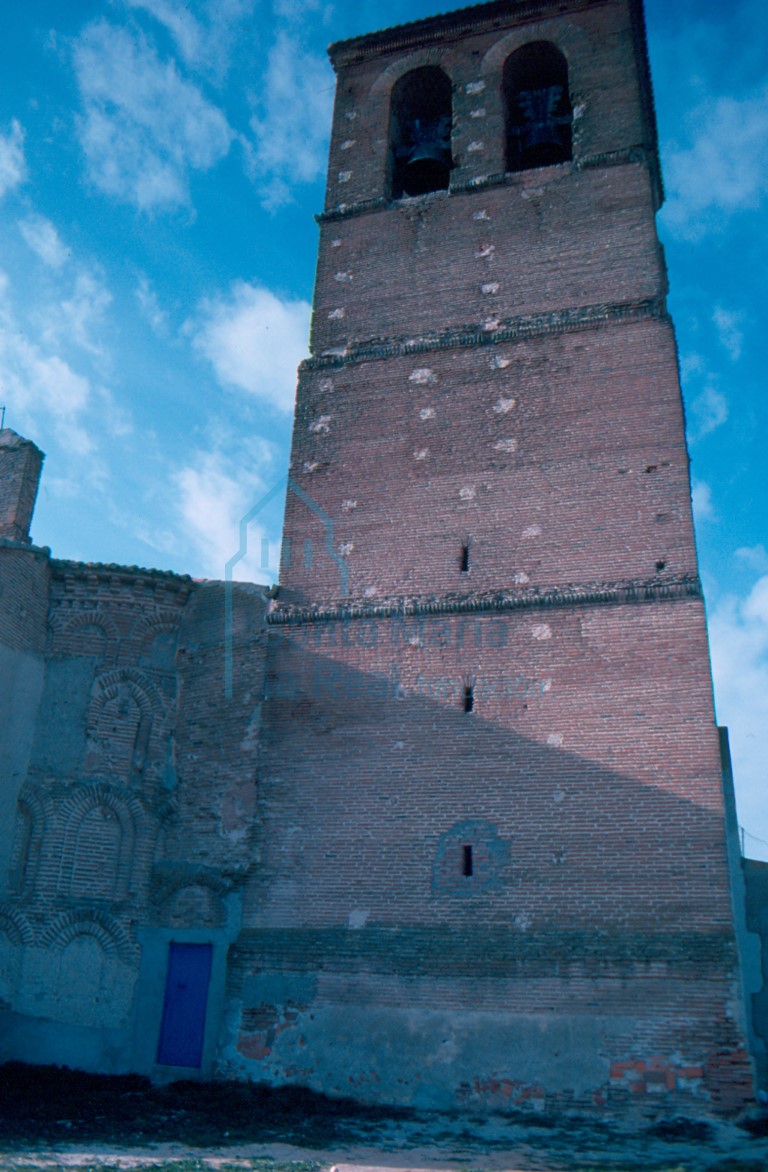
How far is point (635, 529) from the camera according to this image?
11.0 m

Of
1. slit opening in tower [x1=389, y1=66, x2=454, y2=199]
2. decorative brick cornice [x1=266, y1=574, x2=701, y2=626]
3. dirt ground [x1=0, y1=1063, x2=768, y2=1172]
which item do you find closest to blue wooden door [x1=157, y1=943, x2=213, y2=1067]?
dirt ground [x1=0, y1=1063, x2=768, y2=1172]

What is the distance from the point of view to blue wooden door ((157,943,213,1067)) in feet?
33.3

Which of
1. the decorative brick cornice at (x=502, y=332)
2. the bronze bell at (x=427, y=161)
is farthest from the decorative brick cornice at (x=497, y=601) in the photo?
the bronze bell at (x=427, y=161)

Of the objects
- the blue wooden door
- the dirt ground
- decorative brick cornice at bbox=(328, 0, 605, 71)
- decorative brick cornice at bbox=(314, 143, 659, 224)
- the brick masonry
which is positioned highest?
decorative brick cornice at bbox=(328, 0, 605, 71)

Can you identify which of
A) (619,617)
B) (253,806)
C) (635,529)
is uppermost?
(635,529)

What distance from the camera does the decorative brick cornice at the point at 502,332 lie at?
1223 cm

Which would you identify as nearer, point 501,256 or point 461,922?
point 461,922

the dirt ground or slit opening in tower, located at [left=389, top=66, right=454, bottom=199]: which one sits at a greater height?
slit opening in tower, located at [left=389, top=66, right=454, bottom=199]

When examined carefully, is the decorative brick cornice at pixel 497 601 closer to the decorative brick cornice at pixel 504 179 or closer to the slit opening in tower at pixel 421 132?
the decorative brick cornice at pixel 504 179

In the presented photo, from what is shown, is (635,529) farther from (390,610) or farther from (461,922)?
(461,922)

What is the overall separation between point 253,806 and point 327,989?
2.10 meters

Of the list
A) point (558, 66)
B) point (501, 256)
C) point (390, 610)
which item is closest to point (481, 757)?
point (390, 610)

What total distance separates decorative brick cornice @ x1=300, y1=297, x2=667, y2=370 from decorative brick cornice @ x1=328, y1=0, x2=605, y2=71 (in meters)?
5.95

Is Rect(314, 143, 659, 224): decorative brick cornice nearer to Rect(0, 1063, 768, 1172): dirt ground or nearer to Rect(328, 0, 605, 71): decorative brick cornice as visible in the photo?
Rect(328, 0, 605, 71): decorative brick cornice
